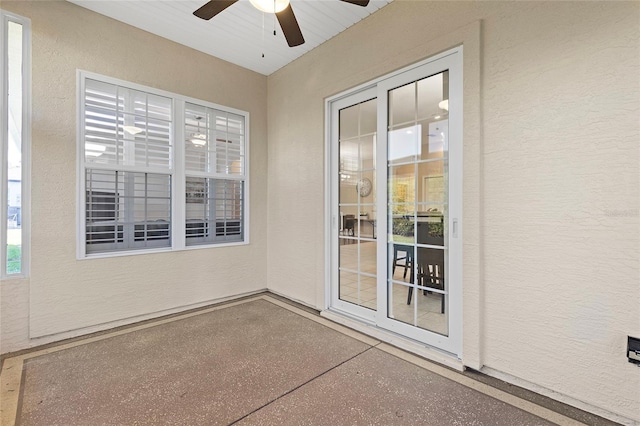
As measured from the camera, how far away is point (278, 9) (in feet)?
6.44

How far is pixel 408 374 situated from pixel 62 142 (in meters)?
3.66

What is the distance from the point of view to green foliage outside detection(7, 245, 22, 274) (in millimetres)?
2520

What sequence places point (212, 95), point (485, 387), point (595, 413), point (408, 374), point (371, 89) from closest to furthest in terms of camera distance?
1. point (595, 413)
2. point (485, 387)
3. point (408, 374)
4. point (371, 89)
5. point (212, 95)

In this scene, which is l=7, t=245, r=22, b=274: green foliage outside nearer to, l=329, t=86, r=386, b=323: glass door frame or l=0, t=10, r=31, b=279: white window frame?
l=0, t=10, r=31, b=279: white window frame

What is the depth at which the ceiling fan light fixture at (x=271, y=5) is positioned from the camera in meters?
1.88

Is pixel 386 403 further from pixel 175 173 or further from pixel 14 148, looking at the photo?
pixel 14 148

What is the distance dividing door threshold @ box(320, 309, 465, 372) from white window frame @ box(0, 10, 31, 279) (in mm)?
2930

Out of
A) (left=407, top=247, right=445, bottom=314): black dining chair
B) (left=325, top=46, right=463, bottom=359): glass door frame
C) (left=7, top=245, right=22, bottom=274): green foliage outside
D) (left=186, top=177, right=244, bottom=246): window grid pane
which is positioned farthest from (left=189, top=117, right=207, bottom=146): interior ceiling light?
(left=407, top=247, right=445, bottom=314): black dining chair

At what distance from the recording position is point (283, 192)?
4.00 meters

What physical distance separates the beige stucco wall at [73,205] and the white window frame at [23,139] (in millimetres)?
41

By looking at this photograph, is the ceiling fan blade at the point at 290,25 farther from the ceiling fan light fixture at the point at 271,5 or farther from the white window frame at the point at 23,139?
the white window frame at the point at 23,139

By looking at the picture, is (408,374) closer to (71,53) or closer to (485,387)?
(485,387)

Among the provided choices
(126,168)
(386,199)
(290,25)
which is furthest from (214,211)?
(290,25)

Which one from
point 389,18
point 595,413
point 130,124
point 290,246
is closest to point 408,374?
point 595,413
